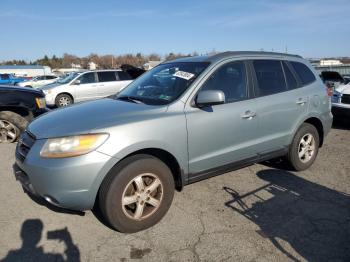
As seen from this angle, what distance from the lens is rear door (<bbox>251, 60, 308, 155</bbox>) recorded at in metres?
4.48

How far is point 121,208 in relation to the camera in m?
3.32

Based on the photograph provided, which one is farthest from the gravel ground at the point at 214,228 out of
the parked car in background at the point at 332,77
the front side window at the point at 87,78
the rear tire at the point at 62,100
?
the front side window at the point at 87,78

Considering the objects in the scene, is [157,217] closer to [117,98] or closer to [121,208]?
[121,208]

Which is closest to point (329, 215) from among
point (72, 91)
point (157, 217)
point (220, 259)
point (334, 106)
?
point (220, 259)

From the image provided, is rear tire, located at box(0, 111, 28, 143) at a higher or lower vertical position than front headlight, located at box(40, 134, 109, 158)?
lower

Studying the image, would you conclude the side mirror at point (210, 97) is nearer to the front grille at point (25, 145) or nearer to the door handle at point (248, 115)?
the door handle at point (248, 115)

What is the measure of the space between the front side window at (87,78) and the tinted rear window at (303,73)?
35.7 feet

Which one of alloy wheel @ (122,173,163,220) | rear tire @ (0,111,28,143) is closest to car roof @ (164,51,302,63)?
alloy wheel @ (122,173,163,220)

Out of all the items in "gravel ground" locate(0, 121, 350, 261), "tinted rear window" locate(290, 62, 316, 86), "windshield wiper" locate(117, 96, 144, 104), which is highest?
"tinted rear window" locate(290, 62, 316, 86)

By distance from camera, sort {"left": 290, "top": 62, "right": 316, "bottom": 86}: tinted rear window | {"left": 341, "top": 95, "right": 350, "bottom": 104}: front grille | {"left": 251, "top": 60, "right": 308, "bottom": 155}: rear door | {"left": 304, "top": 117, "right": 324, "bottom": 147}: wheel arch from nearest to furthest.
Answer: {"left": 251, "top": 60, "right": 308, "bottom": 155}: rear door → {"left": 290, "top": 62, "right": 316, "bottom": 86}: tinted rear window → {"left": 304, "top": 117, "right": 324, "bottom": 147}: wheel arch → {"left": 341, "top": 95, "right": 350, "bottom": 104}: front grille

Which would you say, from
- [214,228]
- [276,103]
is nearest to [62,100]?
[276,103]

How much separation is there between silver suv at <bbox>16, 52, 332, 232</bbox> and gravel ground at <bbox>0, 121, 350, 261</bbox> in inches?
11.6

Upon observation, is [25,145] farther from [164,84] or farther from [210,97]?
[210,97]

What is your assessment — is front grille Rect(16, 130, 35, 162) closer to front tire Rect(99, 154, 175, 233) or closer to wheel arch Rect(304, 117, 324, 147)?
front tire Rect(99, 154, 175, 233)
